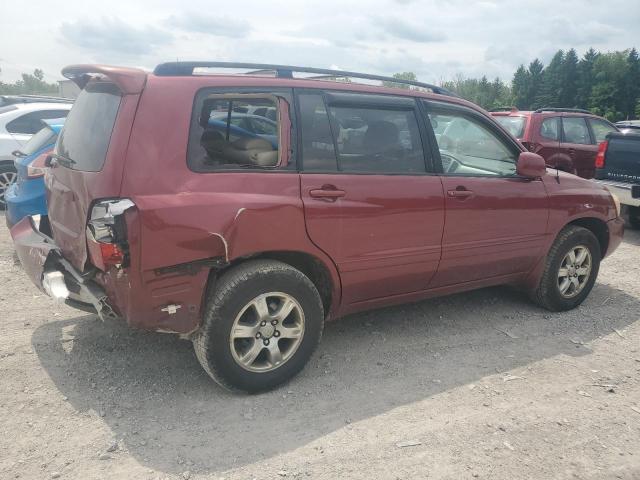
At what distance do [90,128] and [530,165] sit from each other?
3.18 meters

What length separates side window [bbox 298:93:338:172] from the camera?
3.33 metres

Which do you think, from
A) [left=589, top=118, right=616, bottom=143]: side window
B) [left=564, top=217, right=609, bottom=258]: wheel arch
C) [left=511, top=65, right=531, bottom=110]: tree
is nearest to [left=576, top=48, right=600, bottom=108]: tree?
[left=511, top=65, right=531, bottom=110]: tree

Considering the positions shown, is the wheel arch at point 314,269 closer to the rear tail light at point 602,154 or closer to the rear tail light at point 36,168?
the rear tail light at point 36,168

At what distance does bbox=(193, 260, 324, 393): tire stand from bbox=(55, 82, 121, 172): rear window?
984 mm

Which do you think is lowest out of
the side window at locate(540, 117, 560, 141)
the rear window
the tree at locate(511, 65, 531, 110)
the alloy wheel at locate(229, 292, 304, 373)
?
the alloy wheel at locate(229, 292, 304, 373)

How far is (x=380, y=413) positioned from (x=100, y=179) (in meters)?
2.04

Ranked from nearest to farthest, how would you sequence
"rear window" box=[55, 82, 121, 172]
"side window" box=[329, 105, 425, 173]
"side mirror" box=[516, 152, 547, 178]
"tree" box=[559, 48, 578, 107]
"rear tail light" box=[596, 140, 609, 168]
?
"rear window" box=[55, 82, 121, 172] → "side window" box=[329, 105, 425, 173] → "side mirror" box=[516, 152, 547, 178] → "rear tail light" box=[596, 140, 609, 168] → "tree" box=[559, 48, 578, 107]

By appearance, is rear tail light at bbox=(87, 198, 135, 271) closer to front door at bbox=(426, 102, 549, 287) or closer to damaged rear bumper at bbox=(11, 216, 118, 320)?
damaged rear bumper at bbox=(11, 216, 118, 320)

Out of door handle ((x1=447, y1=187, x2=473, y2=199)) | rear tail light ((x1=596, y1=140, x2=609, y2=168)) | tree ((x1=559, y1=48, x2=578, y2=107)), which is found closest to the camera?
door handle ((x1=447, y1=187, x2=473, y2=199))

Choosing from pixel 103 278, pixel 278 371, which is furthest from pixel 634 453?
pixel 103 278

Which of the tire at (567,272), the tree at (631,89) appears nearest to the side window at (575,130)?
the tire at (567,272)

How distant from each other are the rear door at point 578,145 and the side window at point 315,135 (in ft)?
25.3

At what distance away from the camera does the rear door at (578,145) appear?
986cm

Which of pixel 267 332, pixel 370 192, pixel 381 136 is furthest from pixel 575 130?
pixel 267 332
